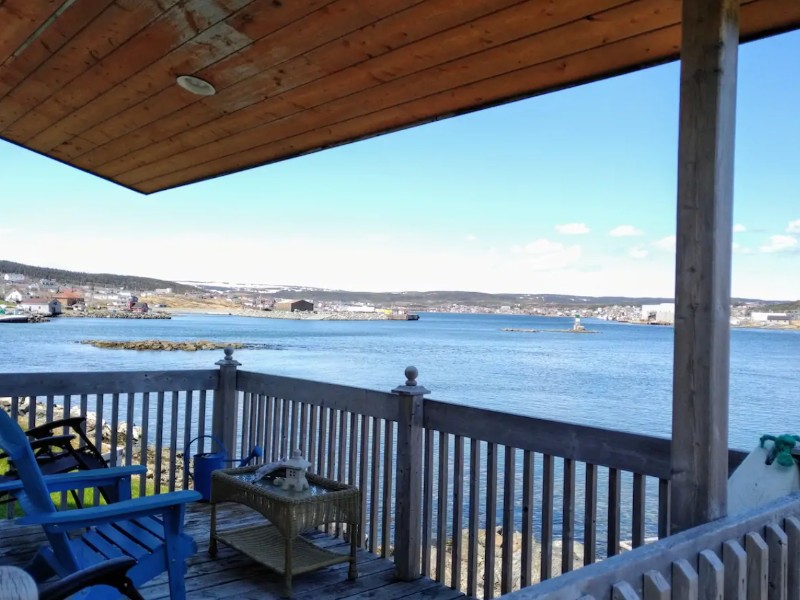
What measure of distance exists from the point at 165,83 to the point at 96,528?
2075 mm

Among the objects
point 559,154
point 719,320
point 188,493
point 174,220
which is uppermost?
point 559,154

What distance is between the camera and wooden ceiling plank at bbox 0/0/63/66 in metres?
2.59

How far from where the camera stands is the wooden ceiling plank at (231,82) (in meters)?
2.54

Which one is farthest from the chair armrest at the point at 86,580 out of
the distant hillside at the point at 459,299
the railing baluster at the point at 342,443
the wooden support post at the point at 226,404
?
the distant hillside at the point at 459,299

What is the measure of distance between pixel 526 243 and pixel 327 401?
50719 millimetres

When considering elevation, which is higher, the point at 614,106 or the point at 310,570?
the point at 614,106

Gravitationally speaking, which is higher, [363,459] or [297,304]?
[297,304]

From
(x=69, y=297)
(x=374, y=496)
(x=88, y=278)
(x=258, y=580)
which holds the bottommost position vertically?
(x=258, y=580)

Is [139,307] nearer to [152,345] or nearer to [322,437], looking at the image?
[152,345]

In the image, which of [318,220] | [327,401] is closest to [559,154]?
[318,220]

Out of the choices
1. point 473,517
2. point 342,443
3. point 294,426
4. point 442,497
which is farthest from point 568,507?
point 294,426

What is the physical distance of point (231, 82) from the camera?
10.3ft

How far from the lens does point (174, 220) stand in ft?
137

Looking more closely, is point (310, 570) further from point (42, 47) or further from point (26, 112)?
point (26, 112)
